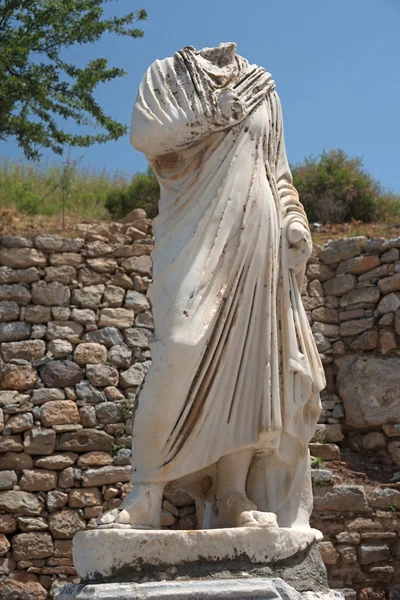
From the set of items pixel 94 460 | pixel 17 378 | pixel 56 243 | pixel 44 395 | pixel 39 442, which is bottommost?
pixel 94 460

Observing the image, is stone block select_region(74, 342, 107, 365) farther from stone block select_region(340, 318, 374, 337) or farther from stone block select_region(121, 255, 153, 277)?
stone block select_region(340, 318, 374, 337)

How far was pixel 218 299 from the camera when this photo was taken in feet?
10.8

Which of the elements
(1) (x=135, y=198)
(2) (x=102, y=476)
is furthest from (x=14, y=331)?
(1) (x=135, y=198)

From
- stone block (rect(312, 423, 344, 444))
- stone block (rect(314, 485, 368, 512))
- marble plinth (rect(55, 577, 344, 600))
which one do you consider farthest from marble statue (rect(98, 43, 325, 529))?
stone block (rect(312, 423, 344, 444))

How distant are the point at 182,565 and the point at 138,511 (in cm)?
24

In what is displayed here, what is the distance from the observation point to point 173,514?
27.8 ft

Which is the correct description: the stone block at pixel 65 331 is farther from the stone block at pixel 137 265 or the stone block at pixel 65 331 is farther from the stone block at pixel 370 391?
the stone block at pixel 370 391

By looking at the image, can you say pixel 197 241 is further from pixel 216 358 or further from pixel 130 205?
pixel 130 205

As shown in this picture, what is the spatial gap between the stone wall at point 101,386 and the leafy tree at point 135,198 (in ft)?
8.22

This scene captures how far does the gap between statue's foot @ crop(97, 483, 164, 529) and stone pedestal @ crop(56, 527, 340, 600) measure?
2.9 inches

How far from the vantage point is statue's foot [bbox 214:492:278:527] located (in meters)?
3.08

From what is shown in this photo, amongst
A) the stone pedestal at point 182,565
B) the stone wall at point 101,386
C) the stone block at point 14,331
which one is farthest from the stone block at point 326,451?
the stone pedestal at point 182,565

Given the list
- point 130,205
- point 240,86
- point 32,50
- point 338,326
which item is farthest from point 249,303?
point 130,205

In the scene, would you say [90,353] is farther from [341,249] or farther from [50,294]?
[341,249]
